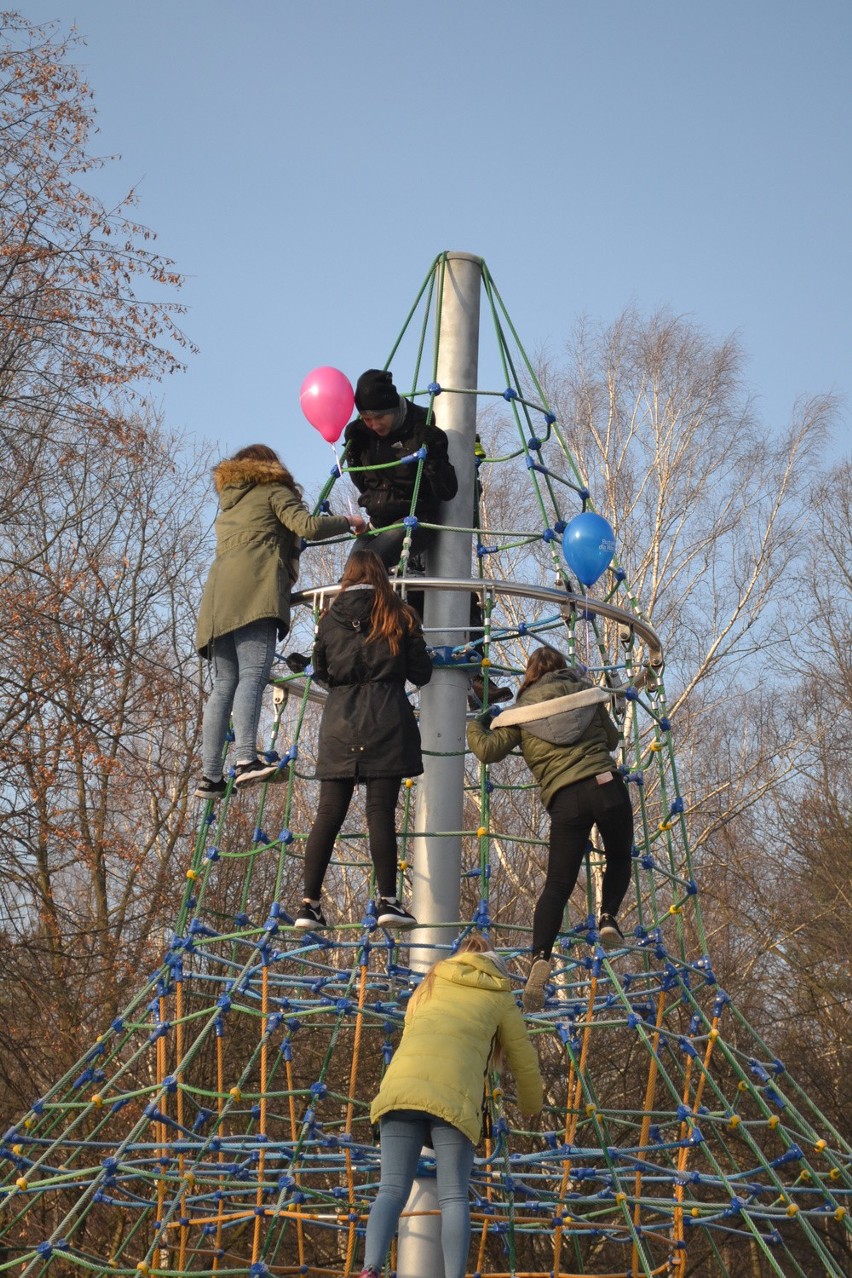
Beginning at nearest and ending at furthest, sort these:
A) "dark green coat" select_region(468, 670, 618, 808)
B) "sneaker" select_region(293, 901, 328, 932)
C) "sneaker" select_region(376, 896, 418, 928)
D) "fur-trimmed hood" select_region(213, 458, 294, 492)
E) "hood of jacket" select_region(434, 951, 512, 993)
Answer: "hood of jacket" select_region(434, 951, 512, 993), "sneaker" select_region(376, 896, 418, 928), "sneaker" select_region(293, 901, 328, 932), "dark green coat" select_region(468, 670, 618, 808), "fur-trimmed hood" select_region(213, 458, 294, 492)

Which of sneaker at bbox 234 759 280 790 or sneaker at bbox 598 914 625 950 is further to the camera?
sneaker at bbox 234 759 280 790

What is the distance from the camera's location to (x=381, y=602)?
5.21m

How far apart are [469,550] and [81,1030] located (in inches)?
294

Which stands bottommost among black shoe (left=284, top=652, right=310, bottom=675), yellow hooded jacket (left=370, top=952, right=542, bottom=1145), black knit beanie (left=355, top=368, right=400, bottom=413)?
yellow hooded jacket (left=370, top=952, right=542, bottom=1145)

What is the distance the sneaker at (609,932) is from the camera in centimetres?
522

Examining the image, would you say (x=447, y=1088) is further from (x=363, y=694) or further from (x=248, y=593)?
(x=248, y=593)

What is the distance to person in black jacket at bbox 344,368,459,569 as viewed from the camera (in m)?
5.91

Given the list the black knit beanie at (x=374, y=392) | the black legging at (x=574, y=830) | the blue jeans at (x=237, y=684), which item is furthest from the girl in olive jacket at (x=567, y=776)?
the black knit beanie at (x=374, y=392)

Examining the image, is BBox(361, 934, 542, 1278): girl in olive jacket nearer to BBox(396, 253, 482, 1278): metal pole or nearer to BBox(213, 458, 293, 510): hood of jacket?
BBox(396, 253, 482, 1278): metal pole

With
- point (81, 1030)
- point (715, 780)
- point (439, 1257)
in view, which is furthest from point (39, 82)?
point (715, 780)

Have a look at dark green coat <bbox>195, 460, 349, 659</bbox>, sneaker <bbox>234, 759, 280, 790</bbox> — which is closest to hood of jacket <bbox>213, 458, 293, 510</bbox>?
dark green coat <bbox>195, 460, 349, 659</bbox>

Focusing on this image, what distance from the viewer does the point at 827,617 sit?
58.4ft

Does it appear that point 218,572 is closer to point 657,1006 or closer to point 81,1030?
point 657,1006

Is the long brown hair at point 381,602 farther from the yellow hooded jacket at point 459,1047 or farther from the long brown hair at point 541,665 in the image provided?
the yellow hooded jacket at point 459,1047
